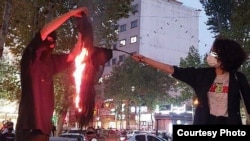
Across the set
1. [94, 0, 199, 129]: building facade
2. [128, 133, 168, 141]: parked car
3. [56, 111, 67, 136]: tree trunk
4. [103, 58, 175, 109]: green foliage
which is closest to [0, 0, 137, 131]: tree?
[56, 111, 67, 136]: tree trunk

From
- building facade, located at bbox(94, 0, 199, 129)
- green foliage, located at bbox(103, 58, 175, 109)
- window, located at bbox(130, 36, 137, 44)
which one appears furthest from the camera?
window, located at bbox(130, 36, 137, 44)

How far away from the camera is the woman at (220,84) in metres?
3.57

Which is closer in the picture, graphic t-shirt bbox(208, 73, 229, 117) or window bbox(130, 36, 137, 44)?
graphic t-shirt bbox(208, 73, 229, 117)

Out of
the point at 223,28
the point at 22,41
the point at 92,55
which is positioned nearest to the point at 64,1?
the point at 22,41

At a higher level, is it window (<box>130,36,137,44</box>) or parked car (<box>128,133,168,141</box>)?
window (<box>130,36,137,44</box>)

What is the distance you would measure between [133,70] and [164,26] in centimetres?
2388

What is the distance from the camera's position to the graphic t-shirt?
3.59m

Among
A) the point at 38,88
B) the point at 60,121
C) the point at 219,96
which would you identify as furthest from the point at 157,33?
the point at 38,88

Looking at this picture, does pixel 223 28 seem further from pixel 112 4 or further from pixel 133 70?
pixel 133 70

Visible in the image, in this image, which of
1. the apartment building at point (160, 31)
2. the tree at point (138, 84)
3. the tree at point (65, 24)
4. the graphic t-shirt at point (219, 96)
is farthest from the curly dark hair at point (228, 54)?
the apartment building at point (160, 31)

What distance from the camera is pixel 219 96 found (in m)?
3.66

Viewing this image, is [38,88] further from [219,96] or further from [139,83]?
[139,83]

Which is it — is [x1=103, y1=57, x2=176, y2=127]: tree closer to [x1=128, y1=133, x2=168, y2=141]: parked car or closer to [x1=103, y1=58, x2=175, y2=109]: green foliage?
[x1=103, y1=58, x2=175, y2=109]: green foliage

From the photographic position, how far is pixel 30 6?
57.6 ft
